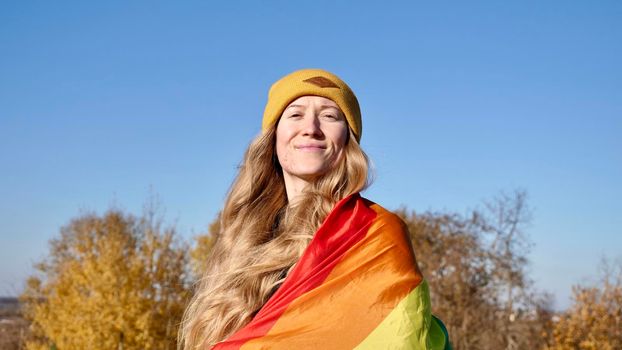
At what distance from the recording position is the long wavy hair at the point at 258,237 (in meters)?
2.84

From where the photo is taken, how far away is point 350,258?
2.57 metres

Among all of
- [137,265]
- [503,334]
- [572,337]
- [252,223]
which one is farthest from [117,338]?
[252,223]

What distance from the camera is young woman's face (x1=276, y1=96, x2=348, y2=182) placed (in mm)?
2914

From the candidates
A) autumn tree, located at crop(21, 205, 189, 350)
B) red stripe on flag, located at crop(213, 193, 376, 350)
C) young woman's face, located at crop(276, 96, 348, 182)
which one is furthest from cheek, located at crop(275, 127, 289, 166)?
autumn tree, located at crop(21, 205, 189, 350)

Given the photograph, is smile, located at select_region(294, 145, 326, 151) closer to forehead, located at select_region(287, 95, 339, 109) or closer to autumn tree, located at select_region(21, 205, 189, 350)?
forehead, located at select_region(287, 95, 339, 109)

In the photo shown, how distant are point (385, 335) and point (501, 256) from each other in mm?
24335

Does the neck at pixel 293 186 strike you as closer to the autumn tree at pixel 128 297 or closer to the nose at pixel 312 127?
the nose at pixel 312 127

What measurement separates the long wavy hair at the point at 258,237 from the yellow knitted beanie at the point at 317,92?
0.07 meters

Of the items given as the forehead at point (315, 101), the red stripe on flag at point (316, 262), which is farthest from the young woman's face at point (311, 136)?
the red stripe on flag at point (316, 262)

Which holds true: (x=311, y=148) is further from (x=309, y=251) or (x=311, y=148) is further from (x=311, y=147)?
(x=309, y=251)

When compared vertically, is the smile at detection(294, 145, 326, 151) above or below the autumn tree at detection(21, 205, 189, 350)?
below

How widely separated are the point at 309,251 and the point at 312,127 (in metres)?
0.53

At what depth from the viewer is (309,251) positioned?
2.64m

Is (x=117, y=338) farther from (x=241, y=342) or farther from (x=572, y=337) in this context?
(x=241, y=342)
